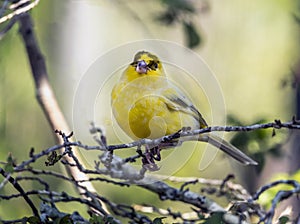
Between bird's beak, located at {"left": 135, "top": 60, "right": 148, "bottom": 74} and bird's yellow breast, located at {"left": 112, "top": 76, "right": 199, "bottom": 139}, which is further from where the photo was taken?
bird's beak, located at {"left": 135, "top": 60, "right": 148, "bottom": 74}

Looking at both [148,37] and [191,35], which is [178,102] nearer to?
[191,35]

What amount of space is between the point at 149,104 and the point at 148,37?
267cm

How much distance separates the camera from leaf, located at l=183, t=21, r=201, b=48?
13.0ft

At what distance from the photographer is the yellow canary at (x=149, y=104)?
2560 millimetres

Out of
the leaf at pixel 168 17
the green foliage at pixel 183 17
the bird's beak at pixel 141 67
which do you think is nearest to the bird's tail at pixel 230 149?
the bird's beak at pixel 141 67

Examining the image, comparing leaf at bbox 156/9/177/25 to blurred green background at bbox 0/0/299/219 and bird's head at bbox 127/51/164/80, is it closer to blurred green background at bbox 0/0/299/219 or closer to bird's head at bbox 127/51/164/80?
blurred green background at bbox 0/0/299/219

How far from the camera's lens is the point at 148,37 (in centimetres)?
525

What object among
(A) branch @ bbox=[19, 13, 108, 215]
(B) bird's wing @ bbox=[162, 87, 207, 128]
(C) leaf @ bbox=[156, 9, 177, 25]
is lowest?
(B) bird's wing @ bbox=[162, 87, 207, 128]

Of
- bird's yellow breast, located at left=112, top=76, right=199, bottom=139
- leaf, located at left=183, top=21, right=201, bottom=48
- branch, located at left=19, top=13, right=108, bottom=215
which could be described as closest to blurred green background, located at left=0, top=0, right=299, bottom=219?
leaf, located at left=183, top=21, right=201, bottom=48

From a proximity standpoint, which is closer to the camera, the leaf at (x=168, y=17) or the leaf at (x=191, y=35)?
the leaf at (x=191, y=35)

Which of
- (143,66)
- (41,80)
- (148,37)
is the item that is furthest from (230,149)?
(148,37)

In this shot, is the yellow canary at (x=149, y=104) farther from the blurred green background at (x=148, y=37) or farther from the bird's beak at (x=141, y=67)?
the blurred green background at (x=148, y=37)

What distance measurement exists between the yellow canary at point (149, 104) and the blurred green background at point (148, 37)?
1.12 meters

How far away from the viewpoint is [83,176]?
302 cm
